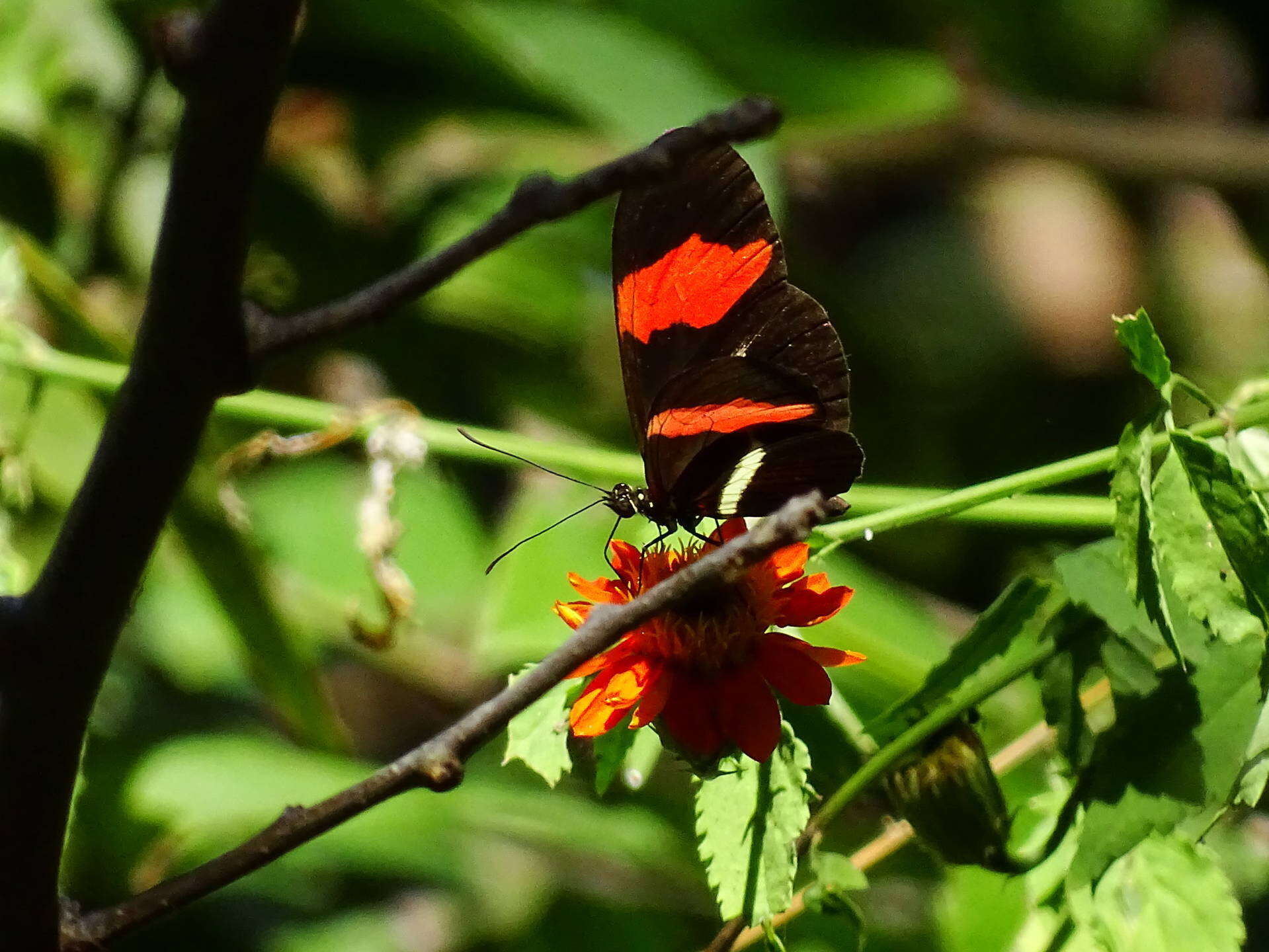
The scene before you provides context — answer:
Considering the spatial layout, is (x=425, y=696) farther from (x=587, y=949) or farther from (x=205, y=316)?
(x=205, y=316)

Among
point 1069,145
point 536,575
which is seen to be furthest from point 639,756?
point 1069,145

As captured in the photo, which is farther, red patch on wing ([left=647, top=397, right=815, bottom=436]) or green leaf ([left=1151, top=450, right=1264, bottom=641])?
red patch on wing ([left=647, top=397, right=815, bottom=436])

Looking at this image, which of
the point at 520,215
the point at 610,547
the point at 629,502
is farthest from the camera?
the point at 629,502

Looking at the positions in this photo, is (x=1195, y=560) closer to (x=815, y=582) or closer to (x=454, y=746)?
(x=815, y=582)

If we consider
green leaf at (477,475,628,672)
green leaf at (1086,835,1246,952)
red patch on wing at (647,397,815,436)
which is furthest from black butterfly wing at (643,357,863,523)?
green leaf at (477,475,628,672)

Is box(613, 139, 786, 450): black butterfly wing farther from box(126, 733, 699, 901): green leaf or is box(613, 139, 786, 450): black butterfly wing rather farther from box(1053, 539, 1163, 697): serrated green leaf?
box(126, 733, 699, 901): green leaf

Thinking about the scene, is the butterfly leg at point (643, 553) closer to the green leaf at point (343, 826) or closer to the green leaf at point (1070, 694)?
the green leaf at point (1070, 694)
